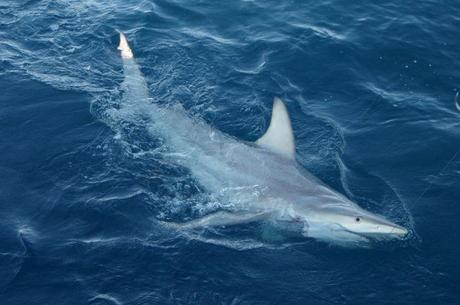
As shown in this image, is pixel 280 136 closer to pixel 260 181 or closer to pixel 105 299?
pixel 260 181

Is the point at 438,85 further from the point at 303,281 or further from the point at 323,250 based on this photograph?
Result: the point at 303,281

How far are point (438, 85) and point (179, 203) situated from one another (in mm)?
8525

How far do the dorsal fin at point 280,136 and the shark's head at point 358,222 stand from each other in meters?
2.05

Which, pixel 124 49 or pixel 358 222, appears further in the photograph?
pixel 124 49

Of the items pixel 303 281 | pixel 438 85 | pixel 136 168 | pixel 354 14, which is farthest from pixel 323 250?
pixel 354 14

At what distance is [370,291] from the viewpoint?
909cm

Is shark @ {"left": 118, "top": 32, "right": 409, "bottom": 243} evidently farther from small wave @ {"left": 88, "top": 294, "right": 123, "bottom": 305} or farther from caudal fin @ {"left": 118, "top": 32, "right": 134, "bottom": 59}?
caudal fin @ {"left": 118, "top": 32, "right": 134, "bottom": 59}

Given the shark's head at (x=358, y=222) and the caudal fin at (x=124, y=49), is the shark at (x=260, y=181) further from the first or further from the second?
the caudal fin at (x=124, y=49)

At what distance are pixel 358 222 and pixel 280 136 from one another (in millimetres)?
3112

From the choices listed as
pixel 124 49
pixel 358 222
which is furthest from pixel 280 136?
pixel 124 49

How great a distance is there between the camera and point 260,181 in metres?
11.5

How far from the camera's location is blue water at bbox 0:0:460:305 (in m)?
9.23

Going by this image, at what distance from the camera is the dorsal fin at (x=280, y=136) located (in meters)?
12.1

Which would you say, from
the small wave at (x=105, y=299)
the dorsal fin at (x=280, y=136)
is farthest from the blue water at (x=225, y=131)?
the dorsal fin at (x=280, y=136)
